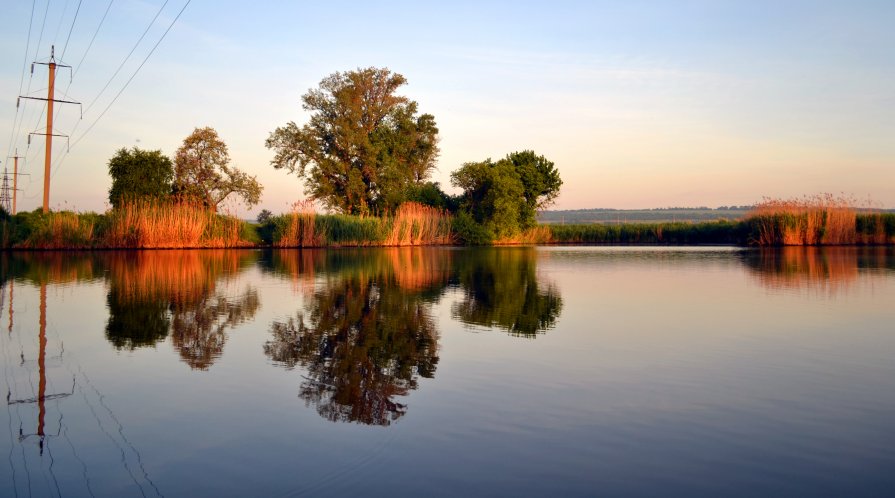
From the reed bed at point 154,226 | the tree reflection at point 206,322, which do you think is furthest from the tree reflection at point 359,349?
the reed bed at point 154,226

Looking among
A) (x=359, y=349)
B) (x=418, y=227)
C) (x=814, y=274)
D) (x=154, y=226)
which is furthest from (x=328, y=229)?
(x=359, y=349)

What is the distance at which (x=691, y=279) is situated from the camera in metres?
14.1

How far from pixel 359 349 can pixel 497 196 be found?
35654 millimetres

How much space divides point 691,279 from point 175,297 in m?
9.94

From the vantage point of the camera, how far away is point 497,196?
41.3m

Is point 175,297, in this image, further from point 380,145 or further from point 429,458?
point 380,145

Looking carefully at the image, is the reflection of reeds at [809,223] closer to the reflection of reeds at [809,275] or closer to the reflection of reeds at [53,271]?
the reflection of reeds at [809,275]

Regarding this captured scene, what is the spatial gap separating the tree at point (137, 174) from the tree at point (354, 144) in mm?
10611

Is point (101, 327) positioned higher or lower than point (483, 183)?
lower

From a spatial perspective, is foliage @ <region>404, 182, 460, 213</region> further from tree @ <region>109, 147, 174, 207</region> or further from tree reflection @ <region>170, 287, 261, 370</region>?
tree reflection @ <region>170, 287, 261, 370</region>

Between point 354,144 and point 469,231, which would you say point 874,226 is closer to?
point 469,231

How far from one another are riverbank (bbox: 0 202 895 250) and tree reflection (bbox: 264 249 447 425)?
798 inches

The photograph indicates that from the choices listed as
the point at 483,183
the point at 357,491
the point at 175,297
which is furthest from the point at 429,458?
the point at 483,183

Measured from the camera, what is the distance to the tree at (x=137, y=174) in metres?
33.2
